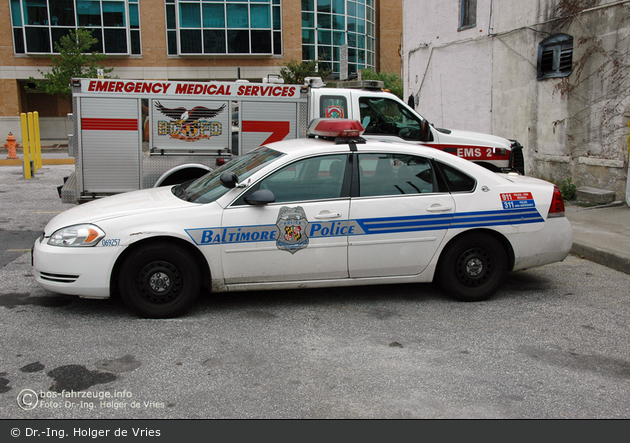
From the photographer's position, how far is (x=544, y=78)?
11.8m

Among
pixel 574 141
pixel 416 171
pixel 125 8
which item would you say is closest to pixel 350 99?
pixel 416 171

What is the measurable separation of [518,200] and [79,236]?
→ 4.08 metres

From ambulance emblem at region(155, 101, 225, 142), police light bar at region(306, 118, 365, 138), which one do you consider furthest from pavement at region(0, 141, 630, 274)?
ambulance emblem at region(155, 101, 225, 142)

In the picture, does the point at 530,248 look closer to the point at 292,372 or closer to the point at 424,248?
the point at 424,248

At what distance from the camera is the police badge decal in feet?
17.0

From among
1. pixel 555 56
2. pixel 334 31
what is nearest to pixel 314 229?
pixel 555 56

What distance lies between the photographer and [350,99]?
9117mm

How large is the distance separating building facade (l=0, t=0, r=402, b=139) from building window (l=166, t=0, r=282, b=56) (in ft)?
0.18

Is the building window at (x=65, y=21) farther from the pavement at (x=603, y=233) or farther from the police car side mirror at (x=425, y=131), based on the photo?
the pavement at (x=603, y=233)

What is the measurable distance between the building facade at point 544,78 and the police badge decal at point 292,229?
749 centimetres

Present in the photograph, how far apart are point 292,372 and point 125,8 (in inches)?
1296

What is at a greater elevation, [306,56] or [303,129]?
[306,56]

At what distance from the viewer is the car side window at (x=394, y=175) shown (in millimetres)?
5434

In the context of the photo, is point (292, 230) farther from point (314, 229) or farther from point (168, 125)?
point (168, 125)
